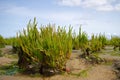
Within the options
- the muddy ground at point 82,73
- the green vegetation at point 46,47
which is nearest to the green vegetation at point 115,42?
the muddy ground at point 82,73

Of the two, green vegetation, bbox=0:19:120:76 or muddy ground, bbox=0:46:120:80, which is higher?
green vegetation, bbox=0:19:120:76

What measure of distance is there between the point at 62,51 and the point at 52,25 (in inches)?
31.4

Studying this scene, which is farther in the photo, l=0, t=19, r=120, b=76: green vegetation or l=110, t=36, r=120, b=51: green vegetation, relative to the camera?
l=110, t=36, r=120, b=51: green vegetation

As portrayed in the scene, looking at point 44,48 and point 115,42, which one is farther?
point 115,42

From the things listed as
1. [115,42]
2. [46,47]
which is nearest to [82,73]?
[46,47]

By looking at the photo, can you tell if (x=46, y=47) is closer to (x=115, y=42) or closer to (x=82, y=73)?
(x=82, y=73)

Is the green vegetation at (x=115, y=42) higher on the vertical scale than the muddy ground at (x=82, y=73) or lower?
higher

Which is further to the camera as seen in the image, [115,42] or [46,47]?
[115,42]

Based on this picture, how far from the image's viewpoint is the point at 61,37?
6.65 metres

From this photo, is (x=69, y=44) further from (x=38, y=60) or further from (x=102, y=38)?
(x=102, y=38)

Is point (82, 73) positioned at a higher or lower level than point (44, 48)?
lower

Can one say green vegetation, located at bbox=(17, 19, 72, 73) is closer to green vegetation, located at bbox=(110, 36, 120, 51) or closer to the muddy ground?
the muddy ground

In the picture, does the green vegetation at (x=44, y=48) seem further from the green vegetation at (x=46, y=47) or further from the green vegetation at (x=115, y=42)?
the green vegetation at (x=115, y=42)

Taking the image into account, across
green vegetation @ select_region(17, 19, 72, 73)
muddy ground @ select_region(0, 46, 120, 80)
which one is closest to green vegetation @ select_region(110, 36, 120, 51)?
muddy ground @ select_region(0, 46, 120, 80)
